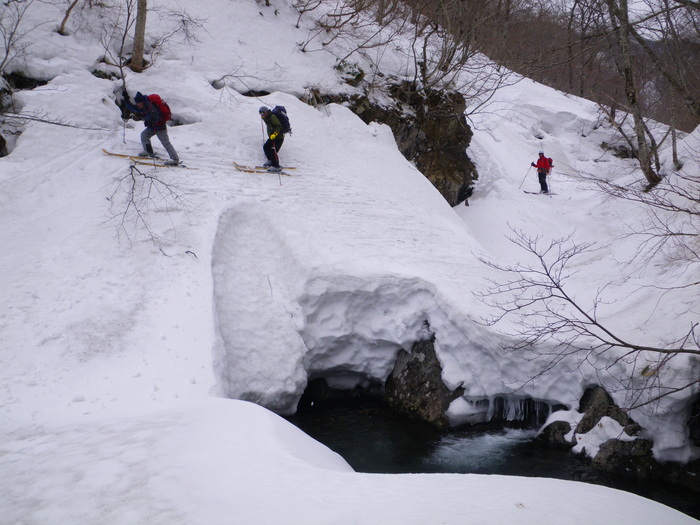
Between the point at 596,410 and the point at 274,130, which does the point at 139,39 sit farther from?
the point at 596,410

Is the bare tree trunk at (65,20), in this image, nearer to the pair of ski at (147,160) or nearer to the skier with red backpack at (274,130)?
the pair of ski at (147,160)

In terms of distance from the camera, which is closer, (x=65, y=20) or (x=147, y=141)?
(x=147, y=141)

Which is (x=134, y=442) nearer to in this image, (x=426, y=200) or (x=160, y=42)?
(x=426, y=200)

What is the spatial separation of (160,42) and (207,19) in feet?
6.63

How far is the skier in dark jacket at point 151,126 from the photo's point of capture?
28.9ft

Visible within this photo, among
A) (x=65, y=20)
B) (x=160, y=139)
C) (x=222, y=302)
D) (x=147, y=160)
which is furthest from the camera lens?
(x=65, y=20)

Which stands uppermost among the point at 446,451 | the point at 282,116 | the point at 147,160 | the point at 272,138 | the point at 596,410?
the point at 282,116

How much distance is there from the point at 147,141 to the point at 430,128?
8985mm

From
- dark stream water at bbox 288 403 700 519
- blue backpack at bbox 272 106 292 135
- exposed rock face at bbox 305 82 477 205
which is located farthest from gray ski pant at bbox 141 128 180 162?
exposed rock face at bbox 305 82 477 205

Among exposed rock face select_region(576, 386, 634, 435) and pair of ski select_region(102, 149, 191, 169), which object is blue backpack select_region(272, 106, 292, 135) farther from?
exposed rock face select_region(576, 386, 634, 435)

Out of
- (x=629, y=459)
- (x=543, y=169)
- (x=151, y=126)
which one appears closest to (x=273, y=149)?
(x=151, y=126)

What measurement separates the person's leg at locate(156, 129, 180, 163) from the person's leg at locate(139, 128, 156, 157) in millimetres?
157

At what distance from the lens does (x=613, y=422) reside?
667cm

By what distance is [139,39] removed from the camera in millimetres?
11375
